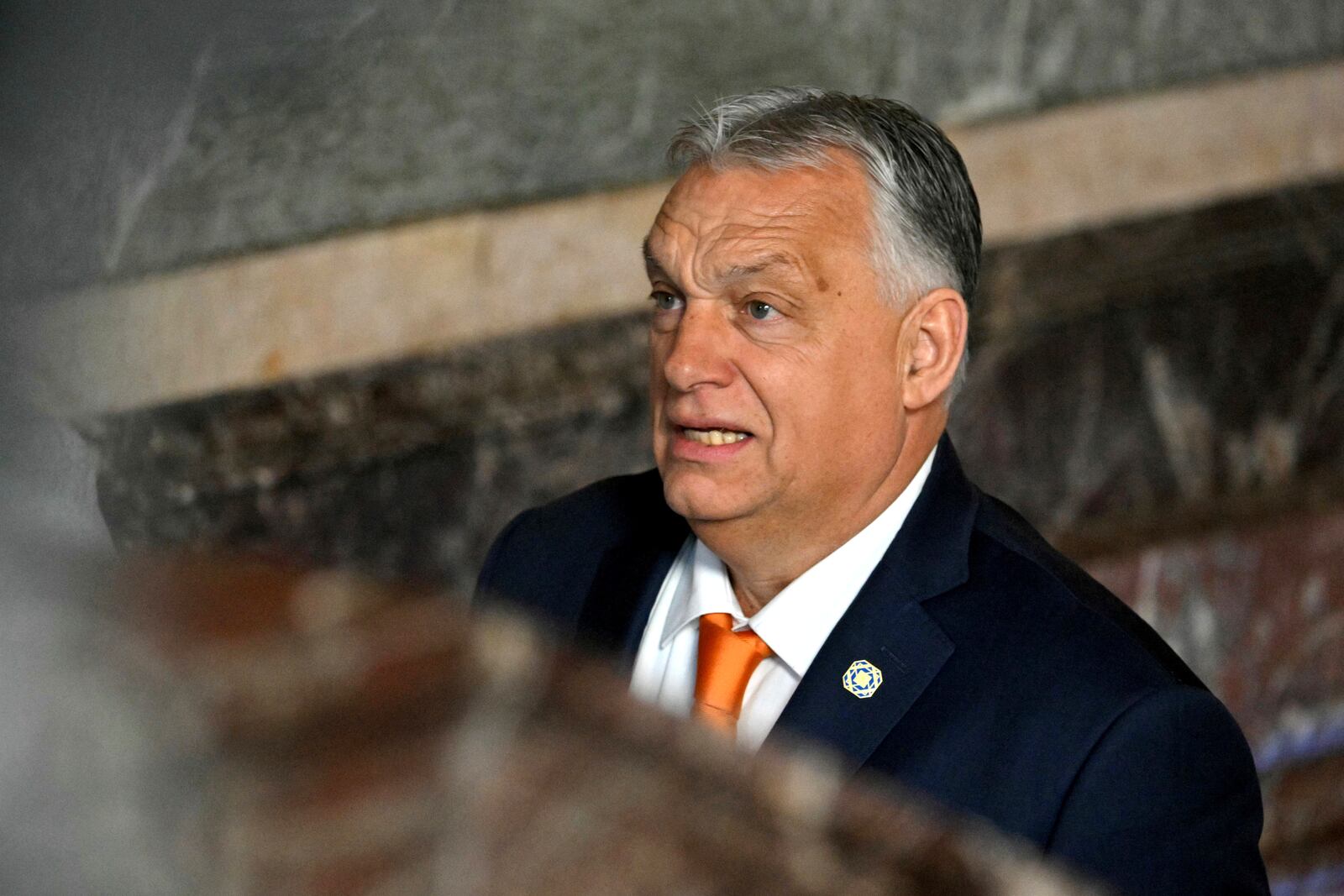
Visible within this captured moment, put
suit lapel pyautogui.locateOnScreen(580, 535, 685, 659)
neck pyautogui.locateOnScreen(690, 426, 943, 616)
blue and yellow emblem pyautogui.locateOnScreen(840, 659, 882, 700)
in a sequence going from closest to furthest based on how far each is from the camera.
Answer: blue and yellow emblem pyautogui.locateOnScreen(840, 659, 882, 700) < neck pyautogui.locateOnScreen(690, 426, 943, 616) < suit lapel pyautogui.locateOnScreen(580, 535, 685, 659)

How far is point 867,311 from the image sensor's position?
1.63 meters

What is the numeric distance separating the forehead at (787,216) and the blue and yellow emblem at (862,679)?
383 millimetres

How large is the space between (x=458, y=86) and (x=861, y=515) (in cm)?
116

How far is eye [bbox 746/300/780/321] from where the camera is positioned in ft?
5.37

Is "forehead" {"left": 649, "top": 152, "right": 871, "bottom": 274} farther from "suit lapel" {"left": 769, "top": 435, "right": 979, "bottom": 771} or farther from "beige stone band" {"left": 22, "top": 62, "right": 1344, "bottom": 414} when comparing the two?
"beige stone band" {"left": 22, "top": 62, "right": 1344, "bottom": 414}

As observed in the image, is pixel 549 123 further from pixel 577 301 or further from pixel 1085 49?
pixel 1085 49

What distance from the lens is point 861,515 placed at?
168 cm

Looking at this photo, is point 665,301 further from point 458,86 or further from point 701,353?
point 458,86

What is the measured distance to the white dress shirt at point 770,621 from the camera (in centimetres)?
162

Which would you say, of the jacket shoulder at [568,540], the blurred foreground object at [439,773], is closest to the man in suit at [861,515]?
the jacket shoulder at [568,540]

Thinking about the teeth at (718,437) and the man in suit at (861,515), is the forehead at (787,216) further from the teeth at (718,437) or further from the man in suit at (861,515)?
the teeth at (718,437)

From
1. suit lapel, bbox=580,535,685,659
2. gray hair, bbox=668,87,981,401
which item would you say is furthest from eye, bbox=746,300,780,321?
suit lapel, bbox=580,535,685,659

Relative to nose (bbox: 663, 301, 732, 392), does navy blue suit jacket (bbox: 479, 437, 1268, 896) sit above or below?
below

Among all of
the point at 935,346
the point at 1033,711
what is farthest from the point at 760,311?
the point at 1033,711
